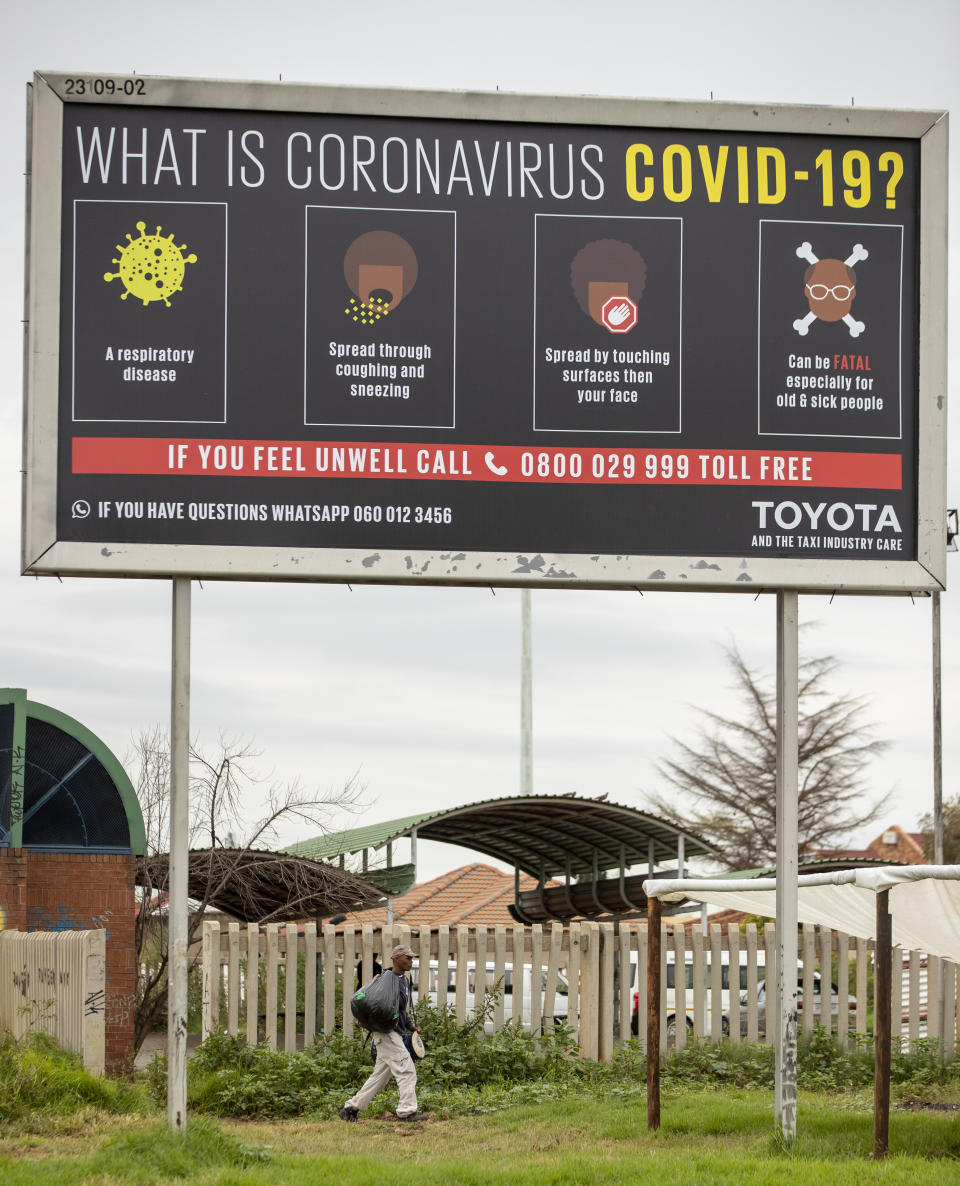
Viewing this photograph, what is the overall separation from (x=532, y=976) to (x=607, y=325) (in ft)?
27.0

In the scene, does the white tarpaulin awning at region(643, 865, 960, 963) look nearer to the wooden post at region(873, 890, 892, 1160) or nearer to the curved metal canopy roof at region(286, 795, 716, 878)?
the wooden post at region(873, 890, 892, 1160)

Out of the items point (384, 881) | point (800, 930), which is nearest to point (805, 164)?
point (800, 930)

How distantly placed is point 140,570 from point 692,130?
15.8ft

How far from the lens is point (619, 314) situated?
32.0 ft

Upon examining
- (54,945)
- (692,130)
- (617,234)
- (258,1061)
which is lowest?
(258,1061)

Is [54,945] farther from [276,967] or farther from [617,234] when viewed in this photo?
[617,234]

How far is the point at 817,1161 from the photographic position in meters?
8.91

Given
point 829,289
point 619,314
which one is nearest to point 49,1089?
point 619,314

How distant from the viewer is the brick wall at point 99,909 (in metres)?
16.7

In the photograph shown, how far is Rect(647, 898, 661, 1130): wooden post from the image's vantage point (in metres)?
10.5

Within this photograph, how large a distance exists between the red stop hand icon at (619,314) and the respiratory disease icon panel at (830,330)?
889 millimetres

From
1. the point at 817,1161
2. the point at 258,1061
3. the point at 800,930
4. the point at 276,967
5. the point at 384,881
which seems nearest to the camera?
the point at 817,1161

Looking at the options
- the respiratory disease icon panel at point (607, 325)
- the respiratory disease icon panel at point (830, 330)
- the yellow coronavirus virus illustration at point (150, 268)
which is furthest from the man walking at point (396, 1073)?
the yellow coronavirus virus illustration at point (150, 268)

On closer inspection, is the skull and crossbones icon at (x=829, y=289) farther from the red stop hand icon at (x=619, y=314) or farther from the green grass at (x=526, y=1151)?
the green grass at (x=526, y=1151)
